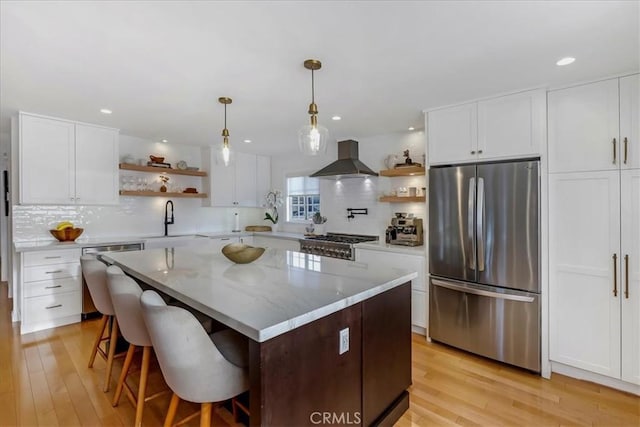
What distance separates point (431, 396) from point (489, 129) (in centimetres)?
230

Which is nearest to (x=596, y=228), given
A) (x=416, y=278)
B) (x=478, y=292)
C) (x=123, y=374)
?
(x=478, y=292)

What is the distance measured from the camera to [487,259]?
2.77 meters

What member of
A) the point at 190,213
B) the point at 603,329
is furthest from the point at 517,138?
the point at 190,213

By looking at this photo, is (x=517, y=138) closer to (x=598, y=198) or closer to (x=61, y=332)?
(x=598, y=198)

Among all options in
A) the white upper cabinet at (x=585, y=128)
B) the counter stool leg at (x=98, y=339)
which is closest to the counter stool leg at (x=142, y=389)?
the counter stool leg at (x=98, y=339)

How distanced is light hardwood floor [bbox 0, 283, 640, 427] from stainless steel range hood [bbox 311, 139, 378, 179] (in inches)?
88.8

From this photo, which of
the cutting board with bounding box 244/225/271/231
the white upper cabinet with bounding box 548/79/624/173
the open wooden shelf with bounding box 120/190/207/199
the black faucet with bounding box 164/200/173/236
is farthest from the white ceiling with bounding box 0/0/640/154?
the cutting board with bounding box 244/225/271/231

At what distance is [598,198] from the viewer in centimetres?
239

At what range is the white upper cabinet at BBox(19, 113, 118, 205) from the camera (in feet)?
11.2

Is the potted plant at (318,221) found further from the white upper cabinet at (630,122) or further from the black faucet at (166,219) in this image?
the white upper cabinet at (630,122)

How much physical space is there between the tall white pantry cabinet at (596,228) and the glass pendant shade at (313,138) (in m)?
1.94

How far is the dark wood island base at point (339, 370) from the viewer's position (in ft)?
4.05

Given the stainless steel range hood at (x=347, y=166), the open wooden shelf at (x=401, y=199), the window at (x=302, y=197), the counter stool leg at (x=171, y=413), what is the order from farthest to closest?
1. the window at (x=302, y=197)
2. the stainless steel range hood at (x=347, y=166)
3. the open wooden shelf at (x=401, y=199)
4. the counter stool leg at (x=171, y=413)

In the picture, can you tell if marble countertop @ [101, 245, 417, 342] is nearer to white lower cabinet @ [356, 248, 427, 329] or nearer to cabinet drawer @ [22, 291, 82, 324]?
white lower cabinet @ [356, 248, 427, 329]
